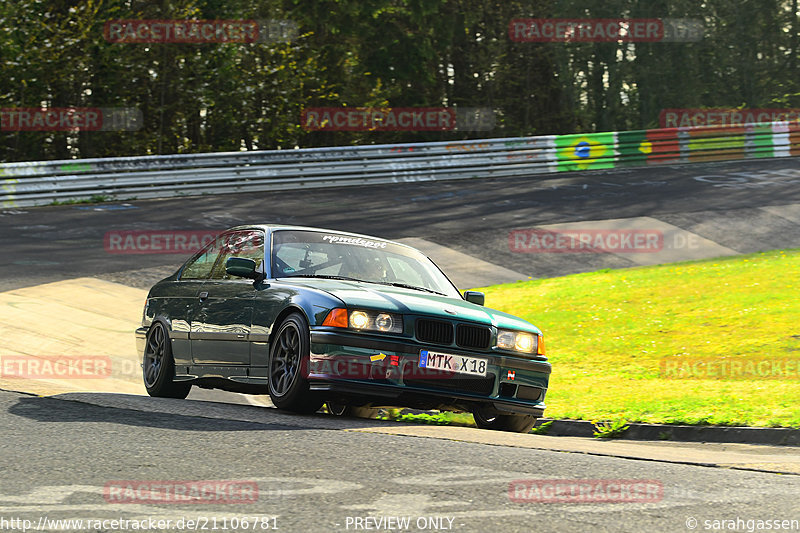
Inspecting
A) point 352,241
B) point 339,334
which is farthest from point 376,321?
point 352,241

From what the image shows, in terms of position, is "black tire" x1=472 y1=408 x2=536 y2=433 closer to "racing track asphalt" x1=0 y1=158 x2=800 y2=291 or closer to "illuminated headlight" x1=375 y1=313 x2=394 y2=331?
"illuminated headlight" x1=375 y1=313 x2=394 y2=331

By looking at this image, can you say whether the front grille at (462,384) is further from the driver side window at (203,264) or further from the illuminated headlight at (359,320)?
the driver side window at (203,264)

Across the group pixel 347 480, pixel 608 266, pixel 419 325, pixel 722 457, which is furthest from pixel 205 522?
pixel 608 266

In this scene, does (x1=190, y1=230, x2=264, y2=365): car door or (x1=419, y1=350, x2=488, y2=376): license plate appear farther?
(x1=190, y1=230, x2=264, y2=365): car door

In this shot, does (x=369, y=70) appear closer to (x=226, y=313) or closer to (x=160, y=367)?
(x=160, y=367)

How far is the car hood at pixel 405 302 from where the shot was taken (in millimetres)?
7375

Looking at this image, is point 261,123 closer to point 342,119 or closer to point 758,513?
point 342,119

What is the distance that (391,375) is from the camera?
287 inches

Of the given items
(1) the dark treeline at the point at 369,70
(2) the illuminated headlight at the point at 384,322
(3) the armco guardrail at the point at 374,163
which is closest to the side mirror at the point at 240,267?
(2) the illuminated headlight at the point at 384,322

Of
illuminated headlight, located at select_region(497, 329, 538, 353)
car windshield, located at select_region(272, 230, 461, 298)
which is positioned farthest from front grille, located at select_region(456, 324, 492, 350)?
car windshield, located at select_region(272, 230, 461, 298)

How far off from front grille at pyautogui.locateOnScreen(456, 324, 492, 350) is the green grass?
1.73 m

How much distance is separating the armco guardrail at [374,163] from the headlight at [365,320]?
59.1 feet

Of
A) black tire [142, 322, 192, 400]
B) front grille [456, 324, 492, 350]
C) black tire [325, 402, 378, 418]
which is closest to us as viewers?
front grille [456, 324, 492, 350]

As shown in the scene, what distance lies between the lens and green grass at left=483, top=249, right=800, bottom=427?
9031 mm
